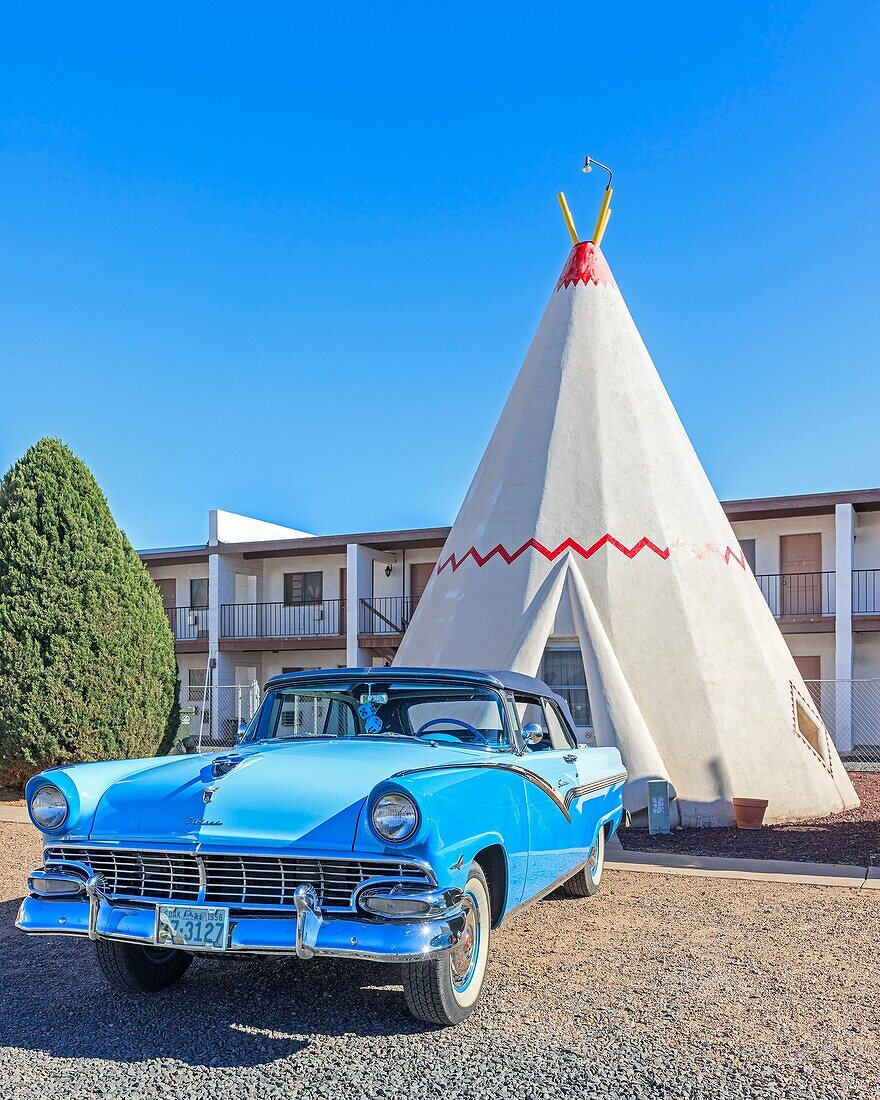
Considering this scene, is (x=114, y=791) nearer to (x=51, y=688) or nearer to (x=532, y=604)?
(x=532, y=604)

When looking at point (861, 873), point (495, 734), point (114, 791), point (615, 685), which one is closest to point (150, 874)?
point (114, 791)

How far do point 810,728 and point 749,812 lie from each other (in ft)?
7.28

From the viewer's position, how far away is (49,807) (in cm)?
420

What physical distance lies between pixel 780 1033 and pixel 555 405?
8395mm

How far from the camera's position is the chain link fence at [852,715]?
18938 millimetres

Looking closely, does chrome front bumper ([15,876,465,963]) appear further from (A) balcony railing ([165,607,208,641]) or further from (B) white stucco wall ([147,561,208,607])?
(B) white stucco wall ([147,561,208,607])

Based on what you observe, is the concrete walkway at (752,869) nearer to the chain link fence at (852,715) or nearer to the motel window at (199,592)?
the chain link fence at (852,715)

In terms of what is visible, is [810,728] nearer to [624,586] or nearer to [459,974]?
[624,586]

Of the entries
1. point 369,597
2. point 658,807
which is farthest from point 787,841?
point 369,597

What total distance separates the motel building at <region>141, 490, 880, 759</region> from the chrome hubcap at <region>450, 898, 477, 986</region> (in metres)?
12.5

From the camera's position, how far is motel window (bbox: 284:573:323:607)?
26.0 metres

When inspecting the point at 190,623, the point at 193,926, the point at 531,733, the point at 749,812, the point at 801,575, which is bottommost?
the point at 749,812

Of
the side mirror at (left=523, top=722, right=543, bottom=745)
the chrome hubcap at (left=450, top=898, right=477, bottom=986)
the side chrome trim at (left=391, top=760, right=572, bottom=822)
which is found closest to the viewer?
the chrome hubcap at (left=450, top=898, right=477, bottom=986)

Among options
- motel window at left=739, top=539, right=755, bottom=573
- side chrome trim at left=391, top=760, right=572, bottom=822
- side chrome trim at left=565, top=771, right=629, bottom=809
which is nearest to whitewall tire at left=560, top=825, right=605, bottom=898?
side chrome trim at left=565, top=771, right=629, bottom=809
